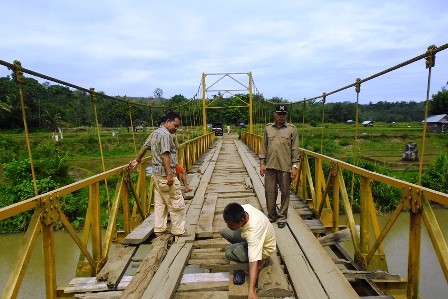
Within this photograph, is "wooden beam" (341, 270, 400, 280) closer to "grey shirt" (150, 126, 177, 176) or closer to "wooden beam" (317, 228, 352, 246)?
"wooden beam" (317, 228, 352, 246)

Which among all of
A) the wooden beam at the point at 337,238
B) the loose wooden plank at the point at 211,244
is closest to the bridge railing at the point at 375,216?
the wooden beam at the point at 337,238

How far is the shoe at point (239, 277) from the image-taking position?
2.29 metres

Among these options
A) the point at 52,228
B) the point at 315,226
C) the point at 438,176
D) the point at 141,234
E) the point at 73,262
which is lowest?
the point at 73,262

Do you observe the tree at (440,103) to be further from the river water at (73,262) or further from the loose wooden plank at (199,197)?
the loose wooden plank at (199,197)

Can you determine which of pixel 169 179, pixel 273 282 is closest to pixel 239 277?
pixel 273 282

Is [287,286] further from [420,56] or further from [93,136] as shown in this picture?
[93,136]

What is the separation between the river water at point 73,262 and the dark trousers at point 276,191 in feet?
21.5

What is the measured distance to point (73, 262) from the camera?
10672mm

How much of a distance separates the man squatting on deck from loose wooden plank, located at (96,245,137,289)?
79 cm

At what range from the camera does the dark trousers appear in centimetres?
350

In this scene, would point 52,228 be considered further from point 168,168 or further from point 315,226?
point 315,226

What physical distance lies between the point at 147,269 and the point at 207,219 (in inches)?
53.9

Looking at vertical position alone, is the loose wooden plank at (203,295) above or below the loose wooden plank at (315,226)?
above

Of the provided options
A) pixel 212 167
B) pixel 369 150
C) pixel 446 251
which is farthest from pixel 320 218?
pixel 369 150
